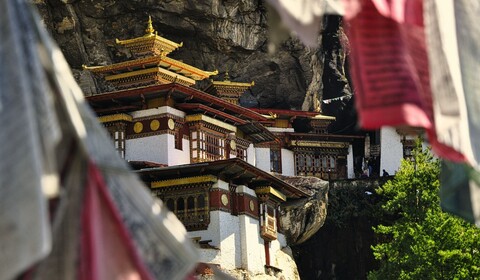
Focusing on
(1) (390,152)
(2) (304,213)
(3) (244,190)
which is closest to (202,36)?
(1) (390,152)

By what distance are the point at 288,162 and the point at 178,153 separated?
16845 millimetres

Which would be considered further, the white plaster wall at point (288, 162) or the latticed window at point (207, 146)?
the white plaster wall at point (288, 162)

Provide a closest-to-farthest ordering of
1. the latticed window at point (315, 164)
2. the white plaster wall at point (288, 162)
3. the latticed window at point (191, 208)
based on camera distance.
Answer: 1. the latticed window at point (191, 208)
2. the white plaster wall at point (288, 162)
3. the latticed window at point (315, 164)

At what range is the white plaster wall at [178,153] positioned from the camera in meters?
40.2

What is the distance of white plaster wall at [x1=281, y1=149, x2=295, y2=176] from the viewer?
2222 inches

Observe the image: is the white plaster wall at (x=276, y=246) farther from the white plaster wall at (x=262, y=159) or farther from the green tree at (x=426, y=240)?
the white plaster wall at (x=262, y=159)

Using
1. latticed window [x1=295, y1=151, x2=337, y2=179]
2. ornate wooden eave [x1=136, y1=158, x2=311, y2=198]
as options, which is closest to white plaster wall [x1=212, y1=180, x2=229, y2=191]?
ornate wooden eave [x1=136, y1=158, x2=311, y2=198]

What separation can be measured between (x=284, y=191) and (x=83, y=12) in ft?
50.2

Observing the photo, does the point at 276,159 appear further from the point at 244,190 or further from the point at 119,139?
the point at 119,139

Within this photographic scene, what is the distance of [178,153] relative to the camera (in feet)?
133

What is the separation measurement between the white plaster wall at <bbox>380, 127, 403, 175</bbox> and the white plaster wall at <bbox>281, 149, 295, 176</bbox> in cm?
471

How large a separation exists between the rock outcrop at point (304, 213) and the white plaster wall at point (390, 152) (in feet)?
34.8

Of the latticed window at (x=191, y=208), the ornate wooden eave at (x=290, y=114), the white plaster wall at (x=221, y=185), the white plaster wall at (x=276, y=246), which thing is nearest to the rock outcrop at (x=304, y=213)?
the white plaster wall at (x=276, y=246)

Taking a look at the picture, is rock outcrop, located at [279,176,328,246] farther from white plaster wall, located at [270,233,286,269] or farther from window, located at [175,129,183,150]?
window, located at [175,129,183,150]
